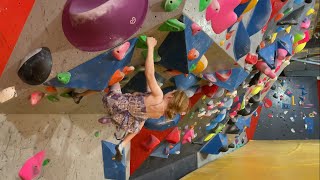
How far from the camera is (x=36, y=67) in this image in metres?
1.92

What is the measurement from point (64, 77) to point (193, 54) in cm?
81

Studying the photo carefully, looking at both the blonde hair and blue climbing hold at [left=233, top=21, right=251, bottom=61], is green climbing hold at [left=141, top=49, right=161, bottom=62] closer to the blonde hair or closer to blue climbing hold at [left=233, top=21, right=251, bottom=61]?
the blonde hair

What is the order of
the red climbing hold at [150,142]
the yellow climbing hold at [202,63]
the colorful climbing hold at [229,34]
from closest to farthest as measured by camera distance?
the yellow climbing hold at [202,63]
the colorful climbing hold at [229,34]
the red climbing hold at [150,142]

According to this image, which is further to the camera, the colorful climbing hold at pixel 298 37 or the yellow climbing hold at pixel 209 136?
the yellow climbing hold at pixel 209 136

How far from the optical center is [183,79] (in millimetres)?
3145

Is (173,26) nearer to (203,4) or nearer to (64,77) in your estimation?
(203,4)

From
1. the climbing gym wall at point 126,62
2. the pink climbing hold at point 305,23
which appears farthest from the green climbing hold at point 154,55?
the pink climbing hold at point 305,23

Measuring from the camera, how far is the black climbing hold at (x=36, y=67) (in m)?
1.92

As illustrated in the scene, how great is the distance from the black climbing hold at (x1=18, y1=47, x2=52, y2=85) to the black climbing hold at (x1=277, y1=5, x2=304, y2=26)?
2.85 meters

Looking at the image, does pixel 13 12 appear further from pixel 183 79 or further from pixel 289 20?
pixel 289 20

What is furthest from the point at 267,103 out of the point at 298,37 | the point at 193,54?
the point at 193,54

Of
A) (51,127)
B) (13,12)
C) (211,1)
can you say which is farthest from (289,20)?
(13,12)

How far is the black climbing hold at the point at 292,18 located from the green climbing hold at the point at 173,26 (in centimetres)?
233

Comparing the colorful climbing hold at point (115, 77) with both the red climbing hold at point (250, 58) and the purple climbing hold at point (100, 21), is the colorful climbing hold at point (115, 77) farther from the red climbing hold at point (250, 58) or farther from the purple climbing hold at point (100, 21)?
the red climbing hold at point (250, 58)
